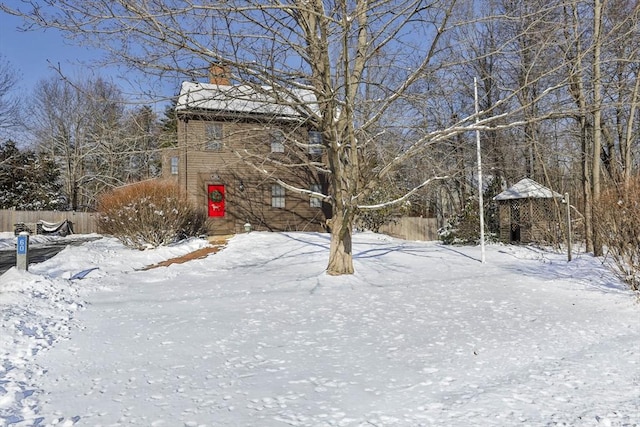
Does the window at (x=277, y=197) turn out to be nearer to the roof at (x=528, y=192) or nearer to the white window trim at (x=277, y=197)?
the white window trim at (x=277, y=197)

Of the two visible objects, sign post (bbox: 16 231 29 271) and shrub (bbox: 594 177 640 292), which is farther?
sign post (bbox: 16 231 29 271)

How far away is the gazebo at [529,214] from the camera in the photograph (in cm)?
1583

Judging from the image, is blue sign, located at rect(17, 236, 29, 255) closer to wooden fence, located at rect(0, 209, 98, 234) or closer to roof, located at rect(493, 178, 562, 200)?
roof, located at rect(493, 178, 562, 200)

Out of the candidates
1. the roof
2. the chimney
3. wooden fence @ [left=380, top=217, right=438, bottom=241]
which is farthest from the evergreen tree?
the roof

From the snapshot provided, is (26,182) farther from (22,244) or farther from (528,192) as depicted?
(528,192)

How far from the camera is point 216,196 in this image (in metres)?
19.4

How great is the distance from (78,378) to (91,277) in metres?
6.34

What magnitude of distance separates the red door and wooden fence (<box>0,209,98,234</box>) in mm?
10175

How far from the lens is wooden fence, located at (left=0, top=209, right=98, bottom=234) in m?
27.3

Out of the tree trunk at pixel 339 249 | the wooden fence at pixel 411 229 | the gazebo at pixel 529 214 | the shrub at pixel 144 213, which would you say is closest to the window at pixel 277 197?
the shrub at pixel 144 213

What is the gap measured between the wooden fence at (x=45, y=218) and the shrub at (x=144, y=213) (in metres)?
12.2

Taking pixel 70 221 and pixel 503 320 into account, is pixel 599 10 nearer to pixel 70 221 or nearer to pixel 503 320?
pixel 503 320

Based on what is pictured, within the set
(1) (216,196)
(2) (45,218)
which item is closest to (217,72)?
(1) (216,196)

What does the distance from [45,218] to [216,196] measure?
54.2 ft
